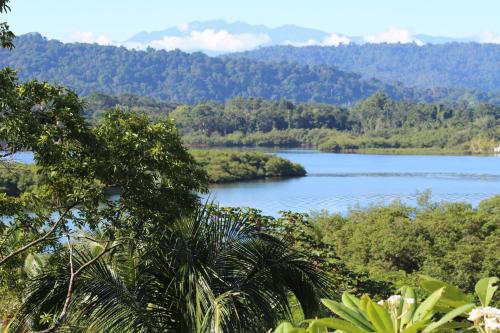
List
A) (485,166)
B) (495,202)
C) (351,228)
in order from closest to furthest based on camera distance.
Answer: (351,228)
(495,202)
(485,166)

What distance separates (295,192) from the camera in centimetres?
3922

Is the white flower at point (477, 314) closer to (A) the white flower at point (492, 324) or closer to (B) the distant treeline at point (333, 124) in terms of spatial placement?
(A) the white flower at point (492, 324)

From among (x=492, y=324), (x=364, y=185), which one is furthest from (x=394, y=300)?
(x=364, y=185)

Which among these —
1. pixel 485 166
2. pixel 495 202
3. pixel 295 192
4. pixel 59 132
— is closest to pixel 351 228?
pixel 495 202

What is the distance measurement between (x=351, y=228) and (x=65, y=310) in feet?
43.3

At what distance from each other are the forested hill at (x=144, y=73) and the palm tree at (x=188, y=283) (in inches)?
5652

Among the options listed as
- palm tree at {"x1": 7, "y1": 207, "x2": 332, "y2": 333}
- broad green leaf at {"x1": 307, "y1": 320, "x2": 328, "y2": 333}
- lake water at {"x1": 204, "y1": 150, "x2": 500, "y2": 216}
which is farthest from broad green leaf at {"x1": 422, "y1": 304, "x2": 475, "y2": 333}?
lake water at {"x1": 204, "y1": 150, "x2": 500, "y2": 216}

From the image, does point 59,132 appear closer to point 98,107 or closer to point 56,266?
point 56,266

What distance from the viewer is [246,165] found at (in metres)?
48.8

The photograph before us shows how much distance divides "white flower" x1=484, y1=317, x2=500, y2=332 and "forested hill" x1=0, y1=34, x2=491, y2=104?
147 metres

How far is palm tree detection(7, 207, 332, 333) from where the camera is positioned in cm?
426

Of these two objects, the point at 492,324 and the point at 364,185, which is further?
the point at 364,185

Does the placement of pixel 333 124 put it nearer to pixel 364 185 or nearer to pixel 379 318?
pixel 364 185

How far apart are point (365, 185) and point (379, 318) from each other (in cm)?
4211
